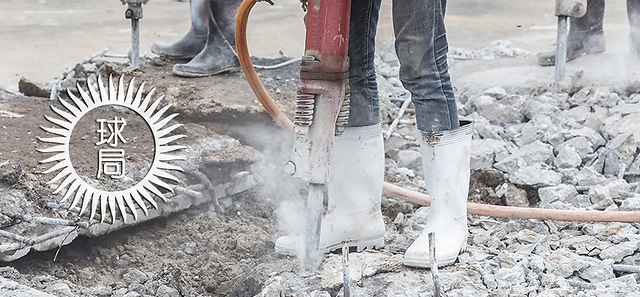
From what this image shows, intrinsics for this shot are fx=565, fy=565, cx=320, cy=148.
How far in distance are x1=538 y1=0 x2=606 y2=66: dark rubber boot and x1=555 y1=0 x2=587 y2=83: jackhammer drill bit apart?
0.44m

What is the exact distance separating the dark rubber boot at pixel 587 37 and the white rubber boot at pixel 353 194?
284 cm

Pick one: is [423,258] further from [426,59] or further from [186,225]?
[186,225]

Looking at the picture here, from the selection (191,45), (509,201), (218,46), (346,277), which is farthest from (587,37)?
(346,277)

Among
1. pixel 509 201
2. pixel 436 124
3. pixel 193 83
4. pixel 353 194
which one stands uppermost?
pixel 193 83

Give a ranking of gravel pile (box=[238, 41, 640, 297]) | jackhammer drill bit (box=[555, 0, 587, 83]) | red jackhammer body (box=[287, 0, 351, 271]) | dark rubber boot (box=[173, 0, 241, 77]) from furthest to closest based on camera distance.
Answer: jackhammer drill bit (box=[555, 0, 587, 83])
dark rubber boot (box=[173, 0, 241, 77])
gravel pile (box=[238, 41, 640, 297])
red jackhammer body (box=[287, 0, 351, 271])

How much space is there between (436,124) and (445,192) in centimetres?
21

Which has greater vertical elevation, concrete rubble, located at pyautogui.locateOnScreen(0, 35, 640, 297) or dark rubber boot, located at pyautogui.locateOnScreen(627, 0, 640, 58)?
dark rubber boot, located at pyautogui.locateOnScreen(627, 0, 640, 58)

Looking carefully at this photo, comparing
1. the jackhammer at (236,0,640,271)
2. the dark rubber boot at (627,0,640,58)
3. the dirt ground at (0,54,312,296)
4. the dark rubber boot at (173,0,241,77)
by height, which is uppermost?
the dark rubber boot at (627,0,640,58)

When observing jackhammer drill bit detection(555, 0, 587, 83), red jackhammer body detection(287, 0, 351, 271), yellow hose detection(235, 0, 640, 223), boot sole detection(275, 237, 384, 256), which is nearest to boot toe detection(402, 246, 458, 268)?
boot sole detection(275, 237, 384, 256)

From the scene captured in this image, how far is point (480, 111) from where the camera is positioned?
346cm

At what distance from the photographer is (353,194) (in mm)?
1788

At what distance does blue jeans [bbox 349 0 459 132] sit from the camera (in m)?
1.51

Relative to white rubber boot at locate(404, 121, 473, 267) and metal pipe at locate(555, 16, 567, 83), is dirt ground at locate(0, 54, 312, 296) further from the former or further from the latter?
metal pipe at locate(555, 16, 567, 83)

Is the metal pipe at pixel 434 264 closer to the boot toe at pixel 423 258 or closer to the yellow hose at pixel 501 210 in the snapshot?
the boot toe at pixel 423 258
